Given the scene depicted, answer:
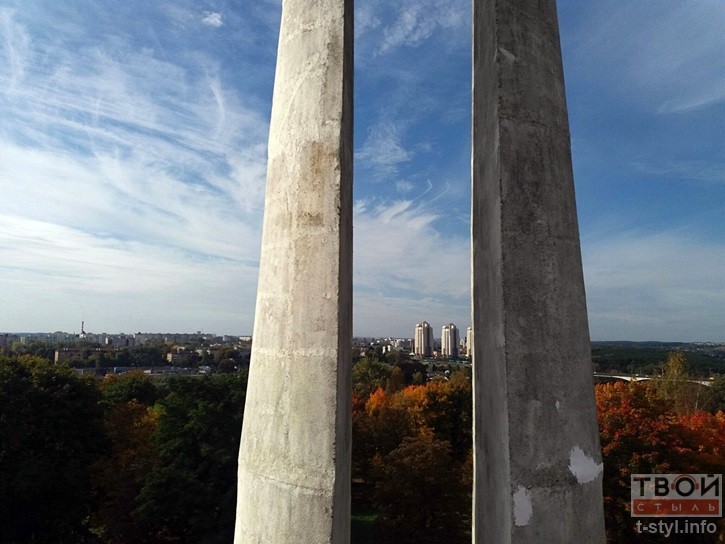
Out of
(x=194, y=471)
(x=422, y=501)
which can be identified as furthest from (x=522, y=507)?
(x=194, y=471)

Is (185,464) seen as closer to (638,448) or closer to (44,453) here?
(44,453)

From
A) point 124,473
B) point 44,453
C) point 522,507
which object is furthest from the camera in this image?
point 44,453

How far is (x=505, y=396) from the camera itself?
445 centimetres

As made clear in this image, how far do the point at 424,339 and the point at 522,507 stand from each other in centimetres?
17942

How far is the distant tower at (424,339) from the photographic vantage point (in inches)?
6937

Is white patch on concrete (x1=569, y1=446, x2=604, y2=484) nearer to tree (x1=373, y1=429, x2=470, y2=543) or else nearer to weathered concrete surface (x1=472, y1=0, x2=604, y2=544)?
weathered concrete surface (x1=472, y1=0, x2=604, y2=544)

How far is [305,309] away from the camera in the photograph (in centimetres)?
463

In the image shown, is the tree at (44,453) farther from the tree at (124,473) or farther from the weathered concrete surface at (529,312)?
the weathered concrete surface at (529,312)

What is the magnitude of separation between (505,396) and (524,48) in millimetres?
3777

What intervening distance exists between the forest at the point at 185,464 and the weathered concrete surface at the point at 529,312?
57.1 feet

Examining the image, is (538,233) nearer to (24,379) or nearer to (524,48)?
(524,48)

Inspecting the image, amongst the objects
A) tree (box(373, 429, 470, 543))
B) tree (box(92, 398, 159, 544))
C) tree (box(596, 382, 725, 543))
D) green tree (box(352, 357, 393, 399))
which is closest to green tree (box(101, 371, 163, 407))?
tree (box(92, 398, 159, 544))

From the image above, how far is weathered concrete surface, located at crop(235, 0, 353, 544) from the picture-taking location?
14.4ft

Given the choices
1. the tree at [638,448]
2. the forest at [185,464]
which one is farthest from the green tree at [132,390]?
the tree at [638,448]
